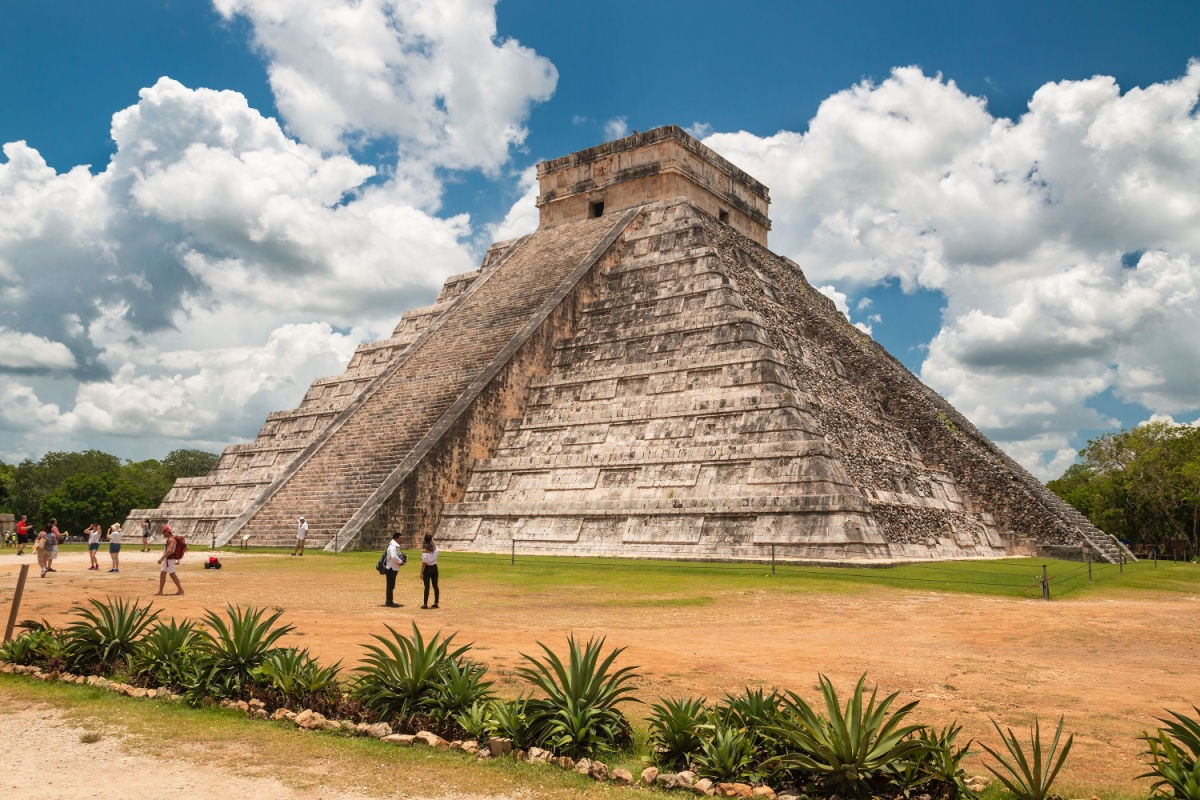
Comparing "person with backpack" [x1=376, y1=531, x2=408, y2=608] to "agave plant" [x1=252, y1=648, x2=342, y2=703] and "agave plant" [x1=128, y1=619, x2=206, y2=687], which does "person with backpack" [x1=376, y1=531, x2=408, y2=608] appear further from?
"agave plant" [x1=252, y1=648, x2=342, y2=703]

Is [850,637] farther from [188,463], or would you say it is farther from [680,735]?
[188,463]

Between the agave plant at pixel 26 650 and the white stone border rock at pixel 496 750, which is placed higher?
the agave plant at pixel 26 650

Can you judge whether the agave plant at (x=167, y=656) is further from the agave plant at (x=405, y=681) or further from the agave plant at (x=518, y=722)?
the agave plant at (x=518, y=722)

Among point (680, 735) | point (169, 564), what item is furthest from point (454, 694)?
point (169, 564)

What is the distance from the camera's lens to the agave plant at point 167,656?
6.82 m

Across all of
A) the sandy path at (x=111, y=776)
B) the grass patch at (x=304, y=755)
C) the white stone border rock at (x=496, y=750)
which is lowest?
the sandy path at (x=111, y=776)

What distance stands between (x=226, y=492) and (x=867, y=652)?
2063 cm

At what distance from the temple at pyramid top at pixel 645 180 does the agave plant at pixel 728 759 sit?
78.0 ft

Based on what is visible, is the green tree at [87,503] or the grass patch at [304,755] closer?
the grass patch at [304,755]

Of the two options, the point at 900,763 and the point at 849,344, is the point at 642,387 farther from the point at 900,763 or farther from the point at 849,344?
the point at 900,763

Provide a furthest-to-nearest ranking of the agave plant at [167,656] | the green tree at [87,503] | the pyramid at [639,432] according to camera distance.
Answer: the green tree at [87,503] → the pyramid at [639,432] → the agave plant at [167,656]

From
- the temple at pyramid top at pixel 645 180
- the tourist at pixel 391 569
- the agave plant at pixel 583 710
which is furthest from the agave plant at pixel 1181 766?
the temple at pyramid top at pixel 645 180

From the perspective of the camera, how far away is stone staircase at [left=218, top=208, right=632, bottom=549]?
19828 mm

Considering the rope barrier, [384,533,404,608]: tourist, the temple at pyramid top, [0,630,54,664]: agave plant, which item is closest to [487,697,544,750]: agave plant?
[0,630,54,664]: agave plant
